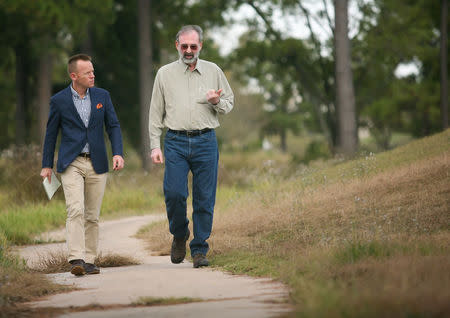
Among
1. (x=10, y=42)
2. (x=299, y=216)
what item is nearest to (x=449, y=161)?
(x=299, y=216)

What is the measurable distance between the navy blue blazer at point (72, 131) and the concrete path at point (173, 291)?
111 centimetres

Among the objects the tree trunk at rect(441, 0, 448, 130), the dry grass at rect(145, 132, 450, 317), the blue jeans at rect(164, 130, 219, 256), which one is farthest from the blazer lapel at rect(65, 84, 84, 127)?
the tree trunk at rect(441, 0, 448, 130)

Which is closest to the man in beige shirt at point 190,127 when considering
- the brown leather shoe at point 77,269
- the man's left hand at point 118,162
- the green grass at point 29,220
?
the man's left hand at point 118,162

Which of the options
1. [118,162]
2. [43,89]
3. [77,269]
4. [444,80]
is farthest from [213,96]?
[43,89]

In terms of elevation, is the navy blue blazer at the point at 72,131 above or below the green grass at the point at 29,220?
above

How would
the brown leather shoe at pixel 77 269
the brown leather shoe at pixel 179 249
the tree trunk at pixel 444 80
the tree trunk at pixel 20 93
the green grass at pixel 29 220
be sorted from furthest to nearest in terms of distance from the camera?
the tree trunk at pixel 20 93 → the tree trunk at pixel 444 80 → the green grass at pixel 29 220 → the brown leather shoe at pixel 179 249 → the brown leather shoe at pixel 77 269

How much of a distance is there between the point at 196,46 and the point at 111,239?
13.8 ft

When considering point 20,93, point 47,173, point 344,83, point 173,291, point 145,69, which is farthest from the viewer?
point 20,93

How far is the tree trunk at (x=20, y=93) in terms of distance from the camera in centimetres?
2439

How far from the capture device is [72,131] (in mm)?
6402

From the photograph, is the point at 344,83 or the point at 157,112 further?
the point at 344,83

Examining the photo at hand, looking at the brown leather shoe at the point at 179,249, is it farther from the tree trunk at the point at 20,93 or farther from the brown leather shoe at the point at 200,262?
the tree trunk at the point at 20,93

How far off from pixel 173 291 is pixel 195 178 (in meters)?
1.88

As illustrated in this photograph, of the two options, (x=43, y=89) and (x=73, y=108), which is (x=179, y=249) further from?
(x=43, y=89)
